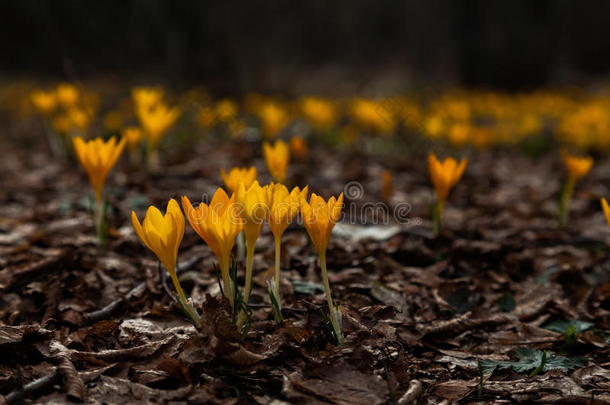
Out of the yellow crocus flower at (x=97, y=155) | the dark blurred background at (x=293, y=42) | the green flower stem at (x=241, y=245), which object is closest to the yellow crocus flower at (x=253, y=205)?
the green flower stem at (x=241, y=245)

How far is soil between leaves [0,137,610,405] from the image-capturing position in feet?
4.64

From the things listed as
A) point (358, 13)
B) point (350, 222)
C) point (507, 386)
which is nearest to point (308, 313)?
point (507, 386)

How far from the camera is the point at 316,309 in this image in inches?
65.6

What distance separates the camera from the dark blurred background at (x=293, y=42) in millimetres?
7977

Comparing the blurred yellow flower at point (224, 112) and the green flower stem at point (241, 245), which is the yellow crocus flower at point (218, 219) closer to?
the green flower stem at point (241, 245)

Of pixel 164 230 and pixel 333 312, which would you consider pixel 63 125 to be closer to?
pixel 164 230

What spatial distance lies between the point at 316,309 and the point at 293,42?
76.9ft

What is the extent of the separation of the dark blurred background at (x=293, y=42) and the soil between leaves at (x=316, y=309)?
1.53 metres

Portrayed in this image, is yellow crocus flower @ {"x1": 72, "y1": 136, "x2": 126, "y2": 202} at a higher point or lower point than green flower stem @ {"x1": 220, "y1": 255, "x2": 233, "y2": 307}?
higher

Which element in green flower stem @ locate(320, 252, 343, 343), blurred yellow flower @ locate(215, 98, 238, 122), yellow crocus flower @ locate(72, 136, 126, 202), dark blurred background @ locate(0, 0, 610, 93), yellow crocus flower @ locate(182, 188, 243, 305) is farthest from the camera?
dark blurred background @ locate(0, 0, 610, 93)

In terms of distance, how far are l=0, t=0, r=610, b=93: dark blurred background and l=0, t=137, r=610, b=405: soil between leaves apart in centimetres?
153

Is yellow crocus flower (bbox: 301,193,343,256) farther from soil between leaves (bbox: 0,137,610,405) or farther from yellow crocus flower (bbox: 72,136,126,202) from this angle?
yellow crocus flower (bbox: 72,136,126,202)

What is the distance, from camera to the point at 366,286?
82.9 inches

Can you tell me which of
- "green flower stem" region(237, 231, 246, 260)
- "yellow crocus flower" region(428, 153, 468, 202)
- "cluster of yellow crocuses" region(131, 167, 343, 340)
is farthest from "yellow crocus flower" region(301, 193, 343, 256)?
"yellow crocus flower" region(428, 153, 468, 202)
